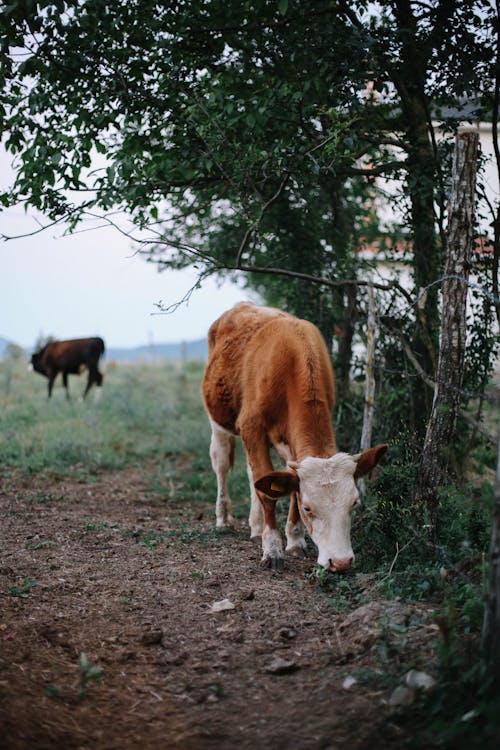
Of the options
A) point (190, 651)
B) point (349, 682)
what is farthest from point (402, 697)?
point (190, 651)

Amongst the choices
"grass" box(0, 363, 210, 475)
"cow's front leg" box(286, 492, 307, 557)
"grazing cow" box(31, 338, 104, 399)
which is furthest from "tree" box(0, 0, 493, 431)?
"grazing cow" box(31, 338, 104, 399)

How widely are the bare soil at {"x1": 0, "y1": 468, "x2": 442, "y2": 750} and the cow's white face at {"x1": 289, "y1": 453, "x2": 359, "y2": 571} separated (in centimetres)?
24

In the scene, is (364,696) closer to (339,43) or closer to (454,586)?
(454,586)

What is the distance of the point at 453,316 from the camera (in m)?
4.36

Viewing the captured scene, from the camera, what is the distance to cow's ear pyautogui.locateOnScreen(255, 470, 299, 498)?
189 inches

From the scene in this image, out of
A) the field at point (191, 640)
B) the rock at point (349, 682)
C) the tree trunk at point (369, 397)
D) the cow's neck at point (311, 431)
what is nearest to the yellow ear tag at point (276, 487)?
the cow's neck at point (311, 431)

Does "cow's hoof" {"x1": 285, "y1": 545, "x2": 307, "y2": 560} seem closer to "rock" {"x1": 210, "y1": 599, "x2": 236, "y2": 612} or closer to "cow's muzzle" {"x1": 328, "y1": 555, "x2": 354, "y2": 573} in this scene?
"cow's muzzle" {"x1": 328, "y1": 555, "x2": 354, "y2": 573}

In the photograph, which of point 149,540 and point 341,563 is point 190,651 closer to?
point 341,563

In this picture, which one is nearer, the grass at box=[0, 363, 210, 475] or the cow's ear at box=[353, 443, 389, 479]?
the cow's ear at box=[353, 443, 389, 479]

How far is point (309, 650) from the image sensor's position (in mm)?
3615

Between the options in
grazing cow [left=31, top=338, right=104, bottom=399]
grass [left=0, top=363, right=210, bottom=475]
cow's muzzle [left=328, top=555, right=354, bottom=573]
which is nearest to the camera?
cow's muzzle [left=328, top=555, right=354, bottom=573]

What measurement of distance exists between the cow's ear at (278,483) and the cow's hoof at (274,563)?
0.58 m

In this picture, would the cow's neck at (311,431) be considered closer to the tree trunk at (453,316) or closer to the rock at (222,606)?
the tree trunk at (453,316)

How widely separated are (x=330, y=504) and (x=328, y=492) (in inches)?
3.3
